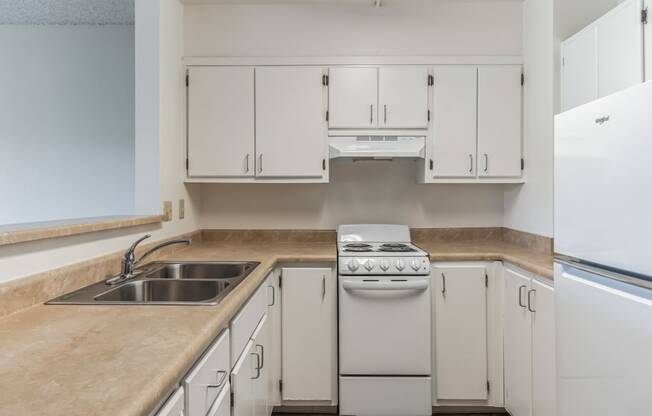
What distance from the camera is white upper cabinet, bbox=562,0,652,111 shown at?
1.57 m

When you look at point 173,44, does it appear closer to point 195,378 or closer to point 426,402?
point 195,378

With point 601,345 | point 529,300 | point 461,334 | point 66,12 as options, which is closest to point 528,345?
point 529,300

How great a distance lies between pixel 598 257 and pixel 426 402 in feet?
4.56

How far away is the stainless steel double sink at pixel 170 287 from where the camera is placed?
1286 mm

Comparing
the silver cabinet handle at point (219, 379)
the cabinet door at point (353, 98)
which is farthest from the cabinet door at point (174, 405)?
the cabinet door at point (353, 98)

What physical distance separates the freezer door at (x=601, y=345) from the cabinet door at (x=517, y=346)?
0.56 metres

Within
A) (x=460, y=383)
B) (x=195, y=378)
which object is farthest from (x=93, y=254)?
(x=460, y=383)

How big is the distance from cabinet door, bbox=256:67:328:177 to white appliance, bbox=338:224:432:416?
30.1 inches

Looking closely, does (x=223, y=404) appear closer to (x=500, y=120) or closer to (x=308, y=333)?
(x=308, y=333)

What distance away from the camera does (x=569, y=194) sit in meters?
1.31

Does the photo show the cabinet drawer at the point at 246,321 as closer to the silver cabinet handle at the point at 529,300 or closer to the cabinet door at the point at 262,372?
the cabinet door at the point at 262,372

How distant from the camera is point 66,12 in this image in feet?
9.53

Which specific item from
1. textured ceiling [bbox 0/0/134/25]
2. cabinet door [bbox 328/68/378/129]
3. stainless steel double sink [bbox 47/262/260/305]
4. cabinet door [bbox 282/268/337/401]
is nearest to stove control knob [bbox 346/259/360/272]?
cabinet door [bbox 282/268/337/401]

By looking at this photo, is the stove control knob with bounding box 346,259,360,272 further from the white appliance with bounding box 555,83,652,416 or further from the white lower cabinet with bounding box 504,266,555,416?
the white appliance with bounding box 555,83,652,416
